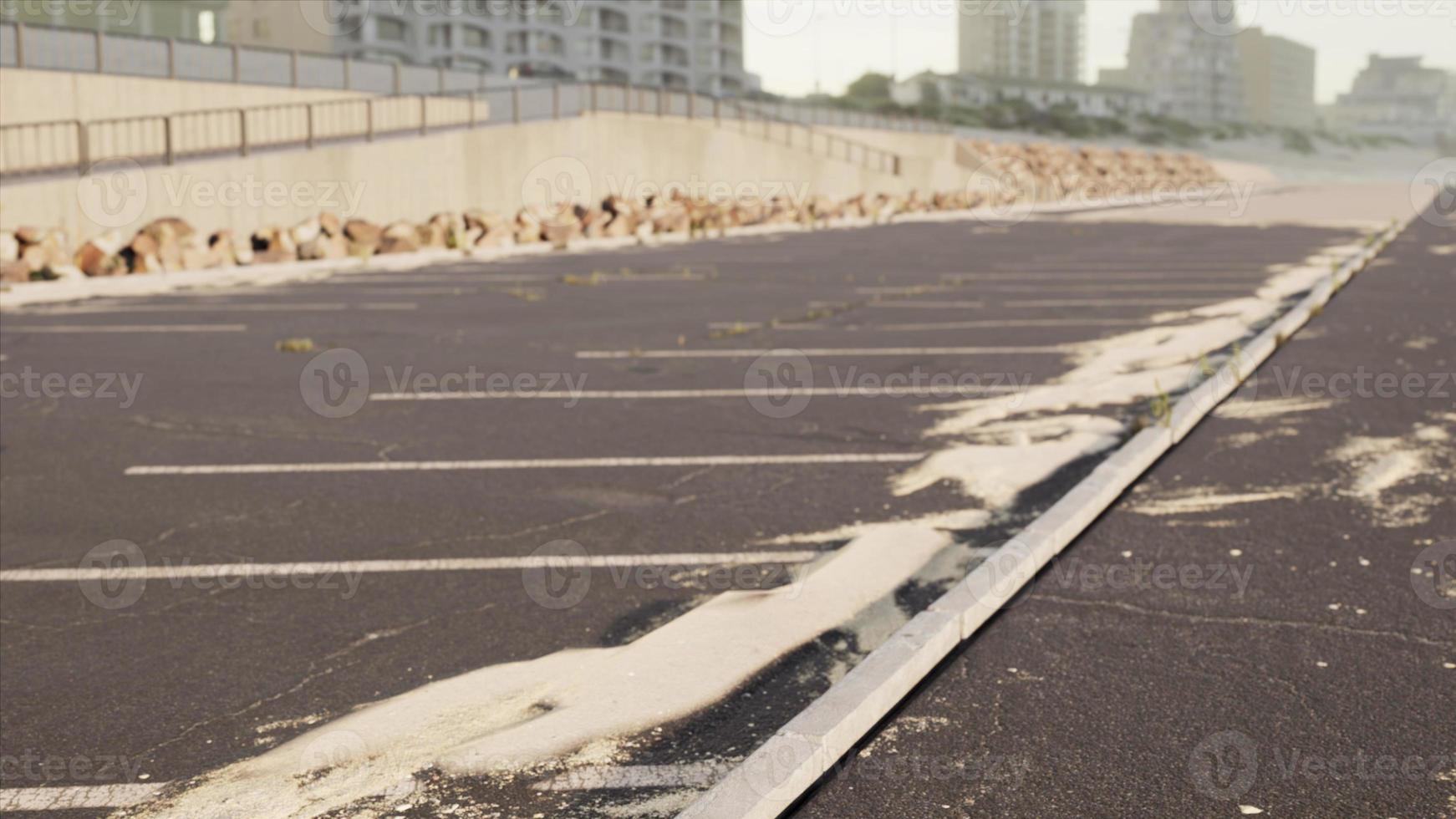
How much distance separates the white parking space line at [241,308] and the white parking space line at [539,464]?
30.1 feet

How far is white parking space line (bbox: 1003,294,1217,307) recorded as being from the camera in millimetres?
17203

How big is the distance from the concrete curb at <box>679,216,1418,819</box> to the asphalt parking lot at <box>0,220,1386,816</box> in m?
0.16

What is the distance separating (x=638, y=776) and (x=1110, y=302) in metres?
14.5

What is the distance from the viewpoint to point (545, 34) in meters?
109

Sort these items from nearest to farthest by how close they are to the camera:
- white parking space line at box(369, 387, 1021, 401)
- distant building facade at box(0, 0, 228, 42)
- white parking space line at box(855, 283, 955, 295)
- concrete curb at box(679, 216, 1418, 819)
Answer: concrete curb at box(679, 216, 1418, 819) < white parking space line at box(369, 387, 1021, 401) < white parking space line at box(855, 283, 955, 295) < distant building facade at box(0, 0, 228, 42)

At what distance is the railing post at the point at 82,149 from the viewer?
23.2m

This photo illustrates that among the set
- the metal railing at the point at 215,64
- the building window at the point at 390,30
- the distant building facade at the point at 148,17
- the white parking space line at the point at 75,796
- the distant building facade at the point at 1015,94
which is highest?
the distant building facade at the point at 1015,94

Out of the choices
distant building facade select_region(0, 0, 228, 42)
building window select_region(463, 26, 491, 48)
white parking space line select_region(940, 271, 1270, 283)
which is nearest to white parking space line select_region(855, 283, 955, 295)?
white parking space line select_region(940, 271, 1270, 283)

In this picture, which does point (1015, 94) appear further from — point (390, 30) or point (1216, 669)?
point (1216, 669)

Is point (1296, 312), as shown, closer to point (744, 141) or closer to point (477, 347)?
point (477, 347)

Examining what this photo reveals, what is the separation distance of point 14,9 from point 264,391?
46433mm

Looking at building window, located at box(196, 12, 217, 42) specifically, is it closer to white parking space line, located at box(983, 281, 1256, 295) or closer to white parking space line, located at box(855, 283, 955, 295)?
white parking space line, located at box(855, 283, 955, 295)

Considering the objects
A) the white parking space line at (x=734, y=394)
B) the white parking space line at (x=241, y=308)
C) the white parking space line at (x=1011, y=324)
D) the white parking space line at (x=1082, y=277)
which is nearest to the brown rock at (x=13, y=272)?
the white parking space line at (x=241, y=308)

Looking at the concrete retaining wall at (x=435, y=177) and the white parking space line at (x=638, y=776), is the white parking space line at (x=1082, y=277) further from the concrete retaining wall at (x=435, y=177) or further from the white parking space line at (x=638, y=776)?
the white parking space line at (x=638, y=776)
